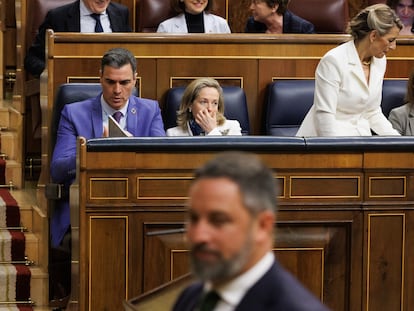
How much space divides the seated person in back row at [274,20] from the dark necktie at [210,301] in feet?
10.7

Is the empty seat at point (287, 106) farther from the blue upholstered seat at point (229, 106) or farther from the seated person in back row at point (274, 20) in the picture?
the seated person in back row at point (274, 20)

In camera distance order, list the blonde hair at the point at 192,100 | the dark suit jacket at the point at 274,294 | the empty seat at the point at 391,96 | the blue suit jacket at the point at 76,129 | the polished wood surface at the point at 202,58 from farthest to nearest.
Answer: the empty seat at the point at 391,96, the polished wood surface at the point at 202,58, the blonde hair at the point at 192,100, the blue suit jacket at the point at 76,129, the dark suit jacket at the point at 274,294

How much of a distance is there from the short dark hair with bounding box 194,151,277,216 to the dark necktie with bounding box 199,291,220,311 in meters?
0.11

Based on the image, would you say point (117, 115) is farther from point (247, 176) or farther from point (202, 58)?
point (247, 176)

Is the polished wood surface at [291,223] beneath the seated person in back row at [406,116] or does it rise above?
beneath

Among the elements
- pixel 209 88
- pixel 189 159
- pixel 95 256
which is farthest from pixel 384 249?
pixel 209 88

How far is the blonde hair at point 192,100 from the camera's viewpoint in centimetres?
390

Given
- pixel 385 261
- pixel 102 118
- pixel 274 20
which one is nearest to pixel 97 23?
pixel 274 20

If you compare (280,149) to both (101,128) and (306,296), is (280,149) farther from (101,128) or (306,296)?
(306,296)

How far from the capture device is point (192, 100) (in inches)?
154

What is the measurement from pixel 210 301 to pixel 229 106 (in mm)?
2774

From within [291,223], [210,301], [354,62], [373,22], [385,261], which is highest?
[373,22]

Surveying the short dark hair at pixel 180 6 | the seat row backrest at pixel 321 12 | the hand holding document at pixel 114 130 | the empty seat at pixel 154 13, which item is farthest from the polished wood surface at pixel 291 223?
the seat row backrest at pixel 321 12

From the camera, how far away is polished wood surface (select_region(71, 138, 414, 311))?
3051 mm
